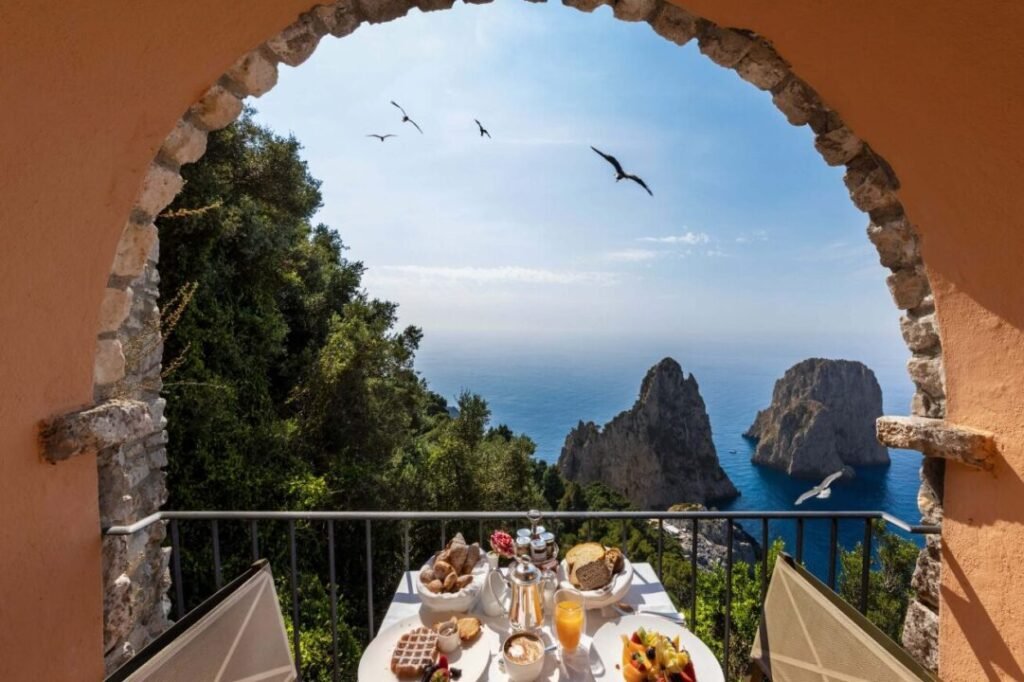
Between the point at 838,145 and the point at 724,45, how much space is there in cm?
52

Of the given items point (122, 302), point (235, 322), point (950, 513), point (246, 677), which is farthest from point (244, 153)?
point (950, 513)

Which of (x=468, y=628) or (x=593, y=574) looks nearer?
(x=468, y=628)

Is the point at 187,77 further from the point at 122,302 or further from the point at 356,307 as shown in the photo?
the point at 356,307

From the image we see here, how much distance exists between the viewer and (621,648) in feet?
4.50

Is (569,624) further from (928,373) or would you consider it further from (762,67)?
(762,67)

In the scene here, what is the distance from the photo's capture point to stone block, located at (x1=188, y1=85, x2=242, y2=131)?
159 centimetres

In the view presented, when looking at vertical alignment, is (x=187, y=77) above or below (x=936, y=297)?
above

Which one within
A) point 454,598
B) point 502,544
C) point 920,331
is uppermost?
point 920,331

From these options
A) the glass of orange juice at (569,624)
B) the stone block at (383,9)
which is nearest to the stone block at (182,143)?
the stone block at (383,9)

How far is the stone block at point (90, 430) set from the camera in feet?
4.49

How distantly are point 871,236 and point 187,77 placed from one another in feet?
7.46

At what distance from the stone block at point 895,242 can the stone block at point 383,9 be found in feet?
5.76

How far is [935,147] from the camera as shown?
1429 millimetres

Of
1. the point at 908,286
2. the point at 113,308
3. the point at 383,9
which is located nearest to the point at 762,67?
the point at 908,286
